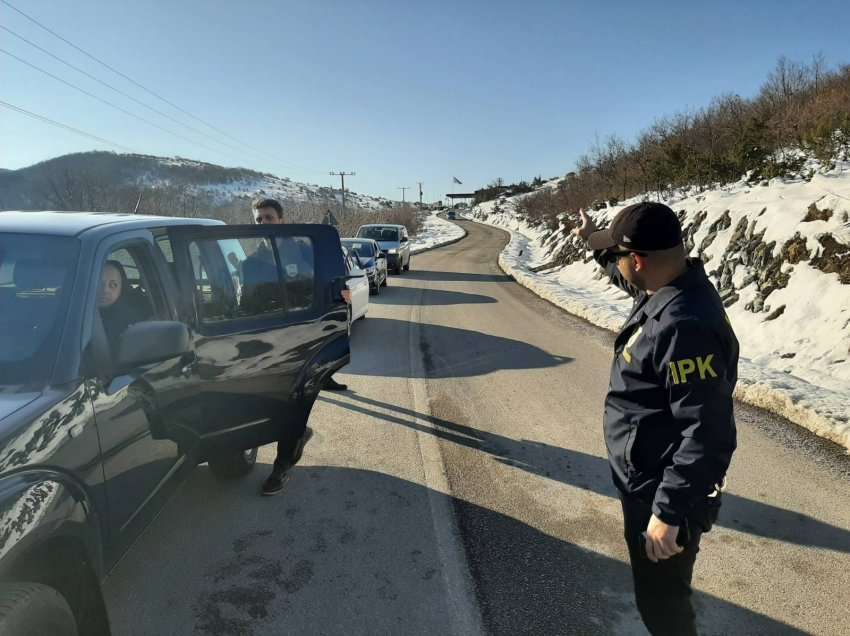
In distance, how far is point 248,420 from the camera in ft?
10.9

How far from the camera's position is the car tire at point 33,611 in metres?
1.48

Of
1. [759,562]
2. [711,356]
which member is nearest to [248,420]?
[711,356]

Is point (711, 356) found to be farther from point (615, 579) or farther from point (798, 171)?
point (798, 171)

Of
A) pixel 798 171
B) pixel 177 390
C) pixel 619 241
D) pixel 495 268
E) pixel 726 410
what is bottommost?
pixel 495 268

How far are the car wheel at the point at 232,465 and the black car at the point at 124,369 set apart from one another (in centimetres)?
1

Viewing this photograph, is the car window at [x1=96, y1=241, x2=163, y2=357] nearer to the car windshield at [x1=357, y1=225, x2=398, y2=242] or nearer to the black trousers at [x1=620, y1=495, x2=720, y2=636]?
the black trousers at [x1=620, y1=495, x2=720, y2=636]

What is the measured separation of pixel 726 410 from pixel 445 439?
336cm

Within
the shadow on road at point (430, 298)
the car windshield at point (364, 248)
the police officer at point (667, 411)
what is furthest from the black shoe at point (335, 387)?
the car windshield at point (364, 248)

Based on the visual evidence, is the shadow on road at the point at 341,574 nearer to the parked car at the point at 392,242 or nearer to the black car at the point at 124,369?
the black car at the point at 124,369

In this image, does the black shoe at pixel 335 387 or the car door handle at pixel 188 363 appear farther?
the black shoe at pixel 335 387

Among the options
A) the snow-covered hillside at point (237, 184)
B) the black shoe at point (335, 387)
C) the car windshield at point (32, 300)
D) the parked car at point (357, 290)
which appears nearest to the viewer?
the car windshield at point (32, 300)

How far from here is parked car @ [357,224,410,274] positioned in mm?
19328

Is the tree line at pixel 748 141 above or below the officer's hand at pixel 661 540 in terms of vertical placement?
above

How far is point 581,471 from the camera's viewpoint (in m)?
4.25
